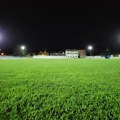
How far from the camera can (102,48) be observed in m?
104

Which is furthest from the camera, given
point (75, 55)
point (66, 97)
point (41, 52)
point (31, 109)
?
point (41, 52)

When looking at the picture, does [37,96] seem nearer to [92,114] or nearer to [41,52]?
[92,114]

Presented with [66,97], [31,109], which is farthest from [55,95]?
[31,109]

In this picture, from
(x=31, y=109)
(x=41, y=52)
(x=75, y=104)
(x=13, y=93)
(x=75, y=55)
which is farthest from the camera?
(x=41, y=52)

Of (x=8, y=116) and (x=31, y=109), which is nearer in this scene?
(x=8, y=116)

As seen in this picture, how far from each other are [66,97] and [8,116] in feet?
4.74

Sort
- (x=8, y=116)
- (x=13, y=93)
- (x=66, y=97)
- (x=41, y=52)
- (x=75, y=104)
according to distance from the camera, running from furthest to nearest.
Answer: (x=41, y=52), (x=13, y=93), (x=66, y=97), (x=75, y=104), (x=8, y=116)

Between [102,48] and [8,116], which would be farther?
[102,48]

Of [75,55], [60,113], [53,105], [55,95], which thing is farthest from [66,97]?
[75,55]

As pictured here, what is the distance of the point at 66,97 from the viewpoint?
4.35m

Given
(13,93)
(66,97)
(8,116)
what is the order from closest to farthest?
1. (8,116)
2. (66,97)
3. (13,93)

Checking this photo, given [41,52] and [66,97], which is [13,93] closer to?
[66,97]

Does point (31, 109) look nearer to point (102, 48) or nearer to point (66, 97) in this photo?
point (66, 97)

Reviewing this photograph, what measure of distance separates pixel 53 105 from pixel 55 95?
692 millimetres
